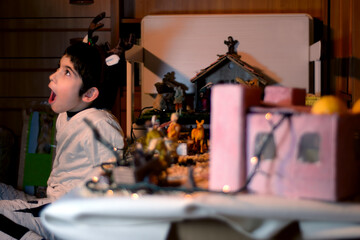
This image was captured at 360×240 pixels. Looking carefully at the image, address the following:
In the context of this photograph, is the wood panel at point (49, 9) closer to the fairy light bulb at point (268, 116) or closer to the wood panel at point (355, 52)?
the wood panel at point (355, 52)

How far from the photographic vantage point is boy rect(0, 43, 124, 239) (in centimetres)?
132

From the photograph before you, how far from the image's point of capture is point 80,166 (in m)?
1.38

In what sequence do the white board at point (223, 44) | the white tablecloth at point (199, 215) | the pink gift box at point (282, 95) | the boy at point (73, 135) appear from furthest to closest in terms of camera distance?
the white board at point (223, 44) → the boy at point (73, 135) → the pink gift box at point (282, 95) → the white tablecloth at point (199, 215)

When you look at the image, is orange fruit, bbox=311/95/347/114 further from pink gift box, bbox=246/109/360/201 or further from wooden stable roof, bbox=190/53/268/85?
wooden stable roof, bbox=190/53/268/85

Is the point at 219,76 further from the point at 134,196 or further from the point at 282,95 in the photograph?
the point at 134,196

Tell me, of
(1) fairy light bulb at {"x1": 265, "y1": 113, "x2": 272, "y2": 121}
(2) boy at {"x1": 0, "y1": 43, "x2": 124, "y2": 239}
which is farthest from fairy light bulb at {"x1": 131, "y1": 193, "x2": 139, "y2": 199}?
(2) boy at {"x1": 0, "y1": 43, "x2": 124, "y2": 239}

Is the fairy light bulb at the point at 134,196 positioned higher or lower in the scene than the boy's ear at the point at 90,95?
lower

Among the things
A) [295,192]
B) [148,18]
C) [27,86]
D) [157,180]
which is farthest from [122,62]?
[295,192]

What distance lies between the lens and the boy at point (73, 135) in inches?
52.0

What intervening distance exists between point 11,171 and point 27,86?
0.48 meters

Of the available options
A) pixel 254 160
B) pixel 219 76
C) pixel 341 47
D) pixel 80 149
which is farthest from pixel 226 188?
pixel 341 47

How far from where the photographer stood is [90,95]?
4.78 ft

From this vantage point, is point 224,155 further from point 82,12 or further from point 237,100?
point 82,12

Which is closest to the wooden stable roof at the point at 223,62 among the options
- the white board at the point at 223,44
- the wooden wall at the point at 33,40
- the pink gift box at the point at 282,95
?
the white board at the point at 223,44
